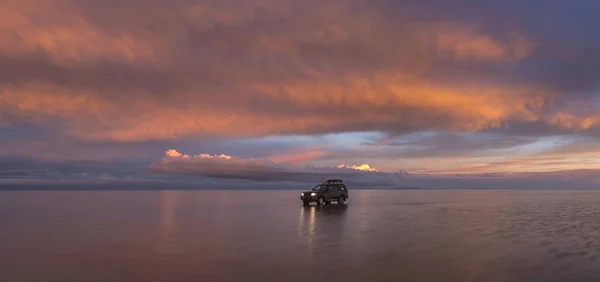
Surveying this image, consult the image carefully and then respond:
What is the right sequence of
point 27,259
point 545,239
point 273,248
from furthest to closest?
point 545,239 → point 273,248 → point 27,259

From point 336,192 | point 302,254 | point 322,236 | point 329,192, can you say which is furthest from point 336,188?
point 302,254

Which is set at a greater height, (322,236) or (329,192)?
(329,192)

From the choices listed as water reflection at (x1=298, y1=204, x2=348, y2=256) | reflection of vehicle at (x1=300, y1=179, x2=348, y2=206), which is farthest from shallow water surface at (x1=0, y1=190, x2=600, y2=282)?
reflection of vehicle at (x1=300, y1=179, x2=348, y2=206)

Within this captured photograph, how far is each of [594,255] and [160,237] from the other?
17.7 meters

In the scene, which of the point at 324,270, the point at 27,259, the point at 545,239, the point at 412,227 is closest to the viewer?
the point at 324,270

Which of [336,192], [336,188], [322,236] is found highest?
[336,188]

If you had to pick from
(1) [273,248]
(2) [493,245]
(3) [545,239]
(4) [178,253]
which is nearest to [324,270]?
(1) [273,248]

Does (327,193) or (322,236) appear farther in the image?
(327,193)

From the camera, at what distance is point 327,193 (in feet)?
169

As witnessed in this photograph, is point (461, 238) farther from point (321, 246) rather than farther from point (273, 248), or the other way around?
point (273, 248)

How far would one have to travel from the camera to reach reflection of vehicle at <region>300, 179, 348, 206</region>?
50612mm

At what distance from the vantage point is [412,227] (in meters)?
25.9

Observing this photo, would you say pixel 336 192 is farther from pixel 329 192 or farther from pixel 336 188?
pixel 329 192

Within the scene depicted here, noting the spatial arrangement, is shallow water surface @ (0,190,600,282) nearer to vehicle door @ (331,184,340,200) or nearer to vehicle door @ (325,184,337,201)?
vehicle door @ (325,184,337,201)
